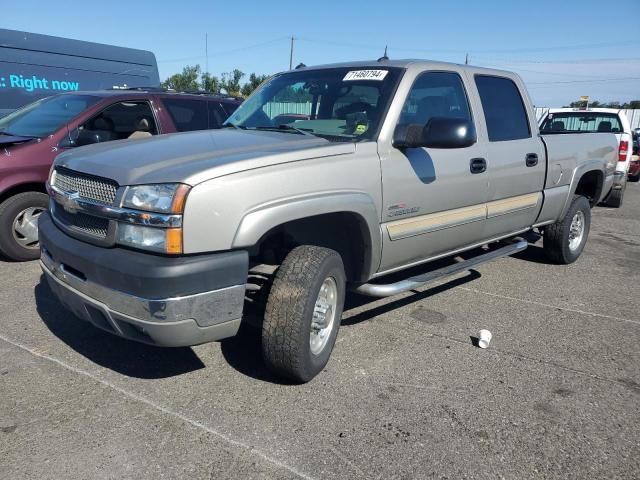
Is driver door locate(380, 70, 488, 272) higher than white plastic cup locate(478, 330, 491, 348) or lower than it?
higher

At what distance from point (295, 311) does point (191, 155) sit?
102 cm

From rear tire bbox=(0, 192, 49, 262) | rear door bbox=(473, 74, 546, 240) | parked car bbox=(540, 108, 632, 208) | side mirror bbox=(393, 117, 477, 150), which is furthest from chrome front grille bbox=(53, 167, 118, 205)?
parked car bbox=(540, 108, 632, 208)

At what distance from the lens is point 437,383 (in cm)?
339

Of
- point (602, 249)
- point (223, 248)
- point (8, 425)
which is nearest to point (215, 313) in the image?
point (223, 248)

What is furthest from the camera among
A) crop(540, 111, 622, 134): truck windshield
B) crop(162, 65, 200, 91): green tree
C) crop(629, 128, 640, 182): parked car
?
crop(162, 65, 200, 91): green tree

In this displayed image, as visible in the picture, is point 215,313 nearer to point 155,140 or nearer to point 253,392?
point 253,392

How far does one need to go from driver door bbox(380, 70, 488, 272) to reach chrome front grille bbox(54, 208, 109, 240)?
66.3 inches

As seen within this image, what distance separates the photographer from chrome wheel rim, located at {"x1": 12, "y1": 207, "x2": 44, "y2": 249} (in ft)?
18.1

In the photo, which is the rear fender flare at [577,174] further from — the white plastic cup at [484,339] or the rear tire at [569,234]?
the white plastic cup at [484,339]

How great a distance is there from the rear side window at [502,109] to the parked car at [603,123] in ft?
19.9

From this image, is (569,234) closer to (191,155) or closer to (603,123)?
(191,155)

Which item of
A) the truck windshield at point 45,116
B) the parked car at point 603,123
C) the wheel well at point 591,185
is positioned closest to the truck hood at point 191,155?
the truck windshield at point 45,116

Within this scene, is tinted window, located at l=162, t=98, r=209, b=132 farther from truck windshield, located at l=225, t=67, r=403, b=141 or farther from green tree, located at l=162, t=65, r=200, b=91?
Result: green tree, located at l=162, t=65, r=200, b=91

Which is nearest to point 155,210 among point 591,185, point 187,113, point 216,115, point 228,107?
point 187,113
